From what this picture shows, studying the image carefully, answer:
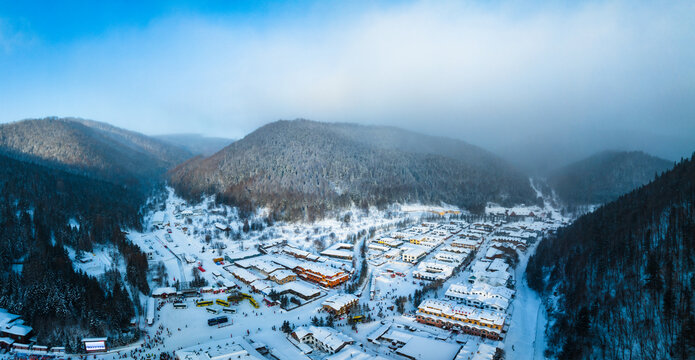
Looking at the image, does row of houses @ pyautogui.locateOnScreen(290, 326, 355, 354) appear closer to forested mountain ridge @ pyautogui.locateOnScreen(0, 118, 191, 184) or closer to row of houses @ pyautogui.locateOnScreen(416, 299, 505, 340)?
row of houses @ pyautogui.locateOnScreen(416, 299, 505, 340)

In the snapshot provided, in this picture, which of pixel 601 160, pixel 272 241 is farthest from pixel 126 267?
pixel 601 160

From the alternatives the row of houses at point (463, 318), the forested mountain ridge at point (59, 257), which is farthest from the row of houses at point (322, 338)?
the forested mountain ridge at point (59, 257)

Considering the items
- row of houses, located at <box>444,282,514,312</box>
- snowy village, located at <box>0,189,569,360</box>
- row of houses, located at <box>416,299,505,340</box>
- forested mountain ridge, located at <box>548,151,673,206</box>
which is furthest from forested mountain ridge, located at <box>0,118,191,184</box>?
forested mountain ridge, located at <box>548,151,673,206</box>

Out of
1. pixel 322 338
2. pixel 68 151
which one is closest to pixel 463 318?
pixel 322 338

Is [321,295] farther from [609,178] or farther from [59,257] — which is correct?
[609,178]

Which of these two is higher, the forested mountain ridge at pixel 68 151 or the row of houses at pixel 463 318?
the forested mountain ridge at pixel 68 151

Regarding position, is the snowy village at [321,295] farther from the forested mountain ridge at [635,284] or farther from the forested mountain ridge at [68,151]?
the forested mountain ridge at [68,151]
